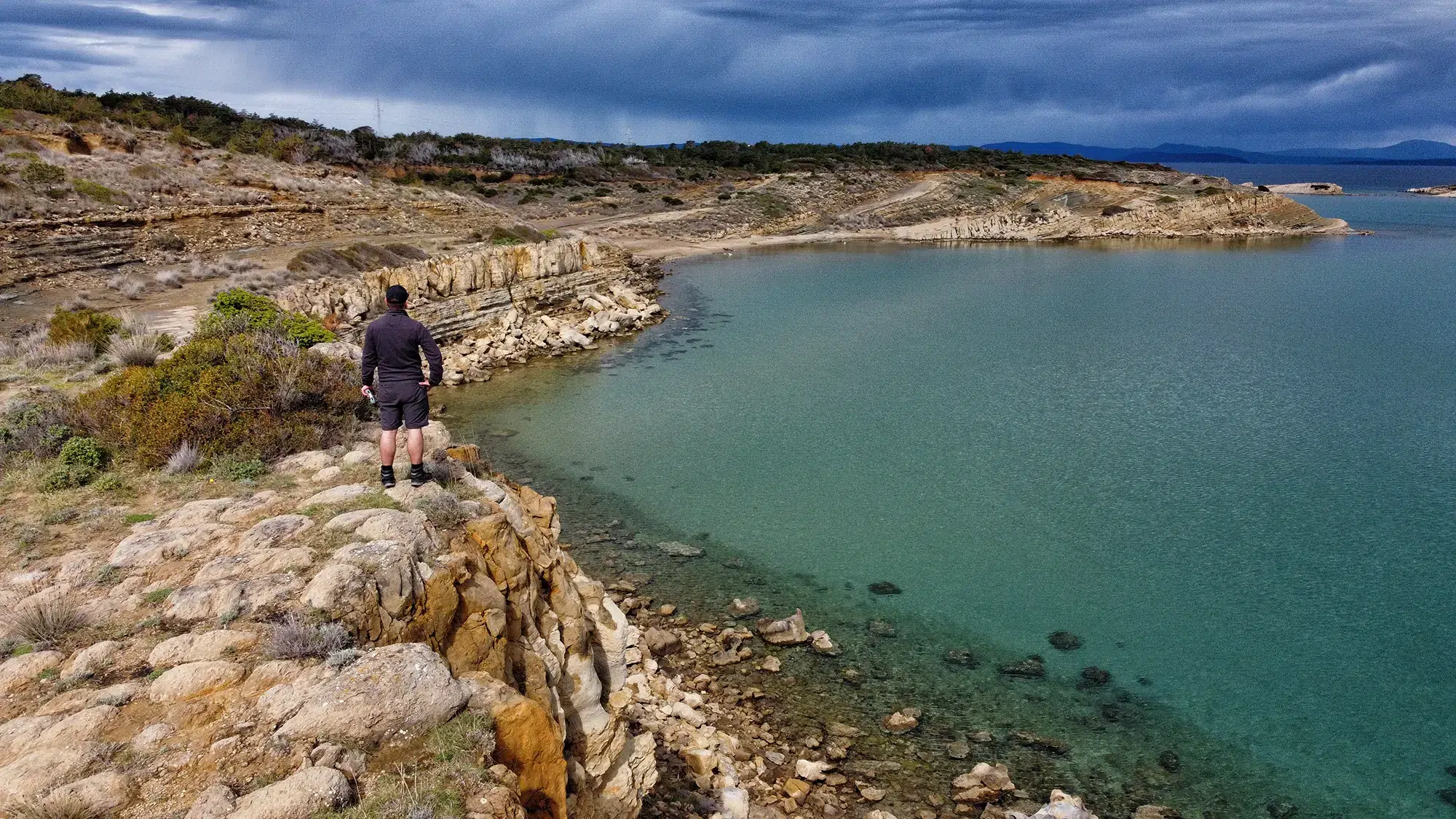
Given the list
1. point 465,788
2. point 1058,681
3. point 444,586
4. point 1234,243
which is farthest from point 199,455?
point 1234,243

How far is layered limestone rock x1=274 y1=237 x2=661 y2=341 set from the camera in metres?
26.4

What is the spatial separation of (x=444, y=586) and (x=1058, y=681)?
843 centimetres

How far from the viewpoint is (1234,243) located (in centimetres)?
6612

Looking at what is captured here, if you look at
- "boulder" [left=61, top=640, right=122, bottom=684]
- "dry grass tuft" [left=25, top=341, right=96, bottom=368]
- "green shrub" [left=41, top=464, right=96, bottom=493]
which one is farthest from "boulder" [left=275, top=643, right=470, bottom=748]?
"dry grass tuft" [left=25, top=341, right=96, bottom=368]

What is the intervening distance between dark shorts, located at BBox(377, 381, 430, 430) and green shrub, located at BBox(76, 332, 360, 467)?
2615mm

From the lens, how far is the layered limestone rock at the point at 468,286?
26.4 metres

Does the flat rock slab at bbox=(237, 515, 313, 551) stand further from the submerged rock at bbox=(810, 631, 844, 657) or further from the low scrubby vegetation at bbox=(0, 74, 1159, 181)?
the low scrubby vegetation at bbox=(0, 74, 1159, 181)

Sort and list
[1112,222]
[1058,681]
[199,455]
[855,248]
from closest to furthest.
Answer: [199,455], [1058,681], [855,248], [1112,222]

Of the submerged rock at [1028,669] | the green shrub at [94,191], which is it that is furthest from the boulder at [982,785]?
the green shrub at [94,191]

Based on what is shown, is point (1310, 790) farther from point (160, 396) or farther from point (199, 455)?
point (160, 396)

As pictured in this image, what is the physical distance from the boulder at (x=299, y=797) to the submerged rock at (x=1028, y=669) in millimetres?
9064

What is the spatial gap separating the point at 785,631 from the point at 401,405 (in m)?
6.45

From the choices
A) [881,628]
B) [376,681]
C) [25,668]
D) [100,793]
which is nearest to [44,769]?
[100,793]

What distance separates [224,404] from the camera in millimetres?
11094
